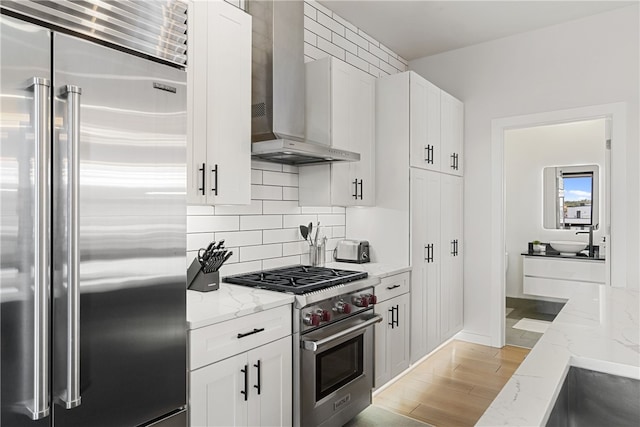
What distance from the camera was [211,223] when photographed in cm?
250

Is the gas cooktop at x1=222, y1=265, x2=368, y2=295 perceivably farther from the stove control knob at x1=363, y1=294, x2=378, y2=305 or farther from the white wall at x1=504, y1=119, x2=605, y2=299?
the white wall at x1=504, y1=119, x2=605, y2=299

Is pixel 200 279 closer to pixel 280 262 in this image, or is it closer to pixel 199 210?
pixel 199 210

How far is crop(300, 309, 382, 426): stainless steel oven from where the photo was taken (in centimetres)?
217

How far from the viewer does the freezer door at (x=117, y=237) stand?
1.27m

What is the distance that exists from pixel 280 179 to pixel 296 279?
33.4 inches

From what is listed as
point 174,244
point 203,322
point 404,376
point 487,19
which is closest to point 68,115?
point 174,244

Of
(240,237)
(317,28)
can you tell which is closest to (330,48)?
(317,28)

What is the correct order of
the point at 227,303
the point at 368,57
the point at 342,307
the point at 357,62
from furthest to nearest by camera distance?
1. the point at 368,57
2. the point at 357,62
3. the point at 342,307
4. the point at 227,303

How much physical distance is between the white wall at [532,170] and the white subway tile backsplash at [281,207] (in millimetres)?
4167

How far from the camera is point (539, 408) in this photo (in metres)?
0.80

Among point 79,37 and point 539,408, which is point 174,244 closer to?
point 79,37

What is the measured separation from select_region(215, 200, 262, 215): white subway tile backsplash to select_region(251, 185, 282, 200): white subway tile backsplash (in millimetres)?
41

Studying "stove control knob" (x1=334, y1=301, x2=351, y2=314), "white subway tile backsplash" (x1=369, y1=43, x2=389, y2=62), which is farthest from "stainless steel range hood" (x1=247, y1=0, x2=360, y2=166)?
"white subway tile backsplash" (x1=369, y1=43, x2=389, y2=62)

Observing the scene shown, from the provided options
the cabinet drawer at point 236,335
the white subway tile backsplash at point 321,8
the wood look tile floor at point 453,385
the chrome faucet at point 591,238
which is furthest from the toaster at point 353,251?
the chrome faucet at point 591,238
